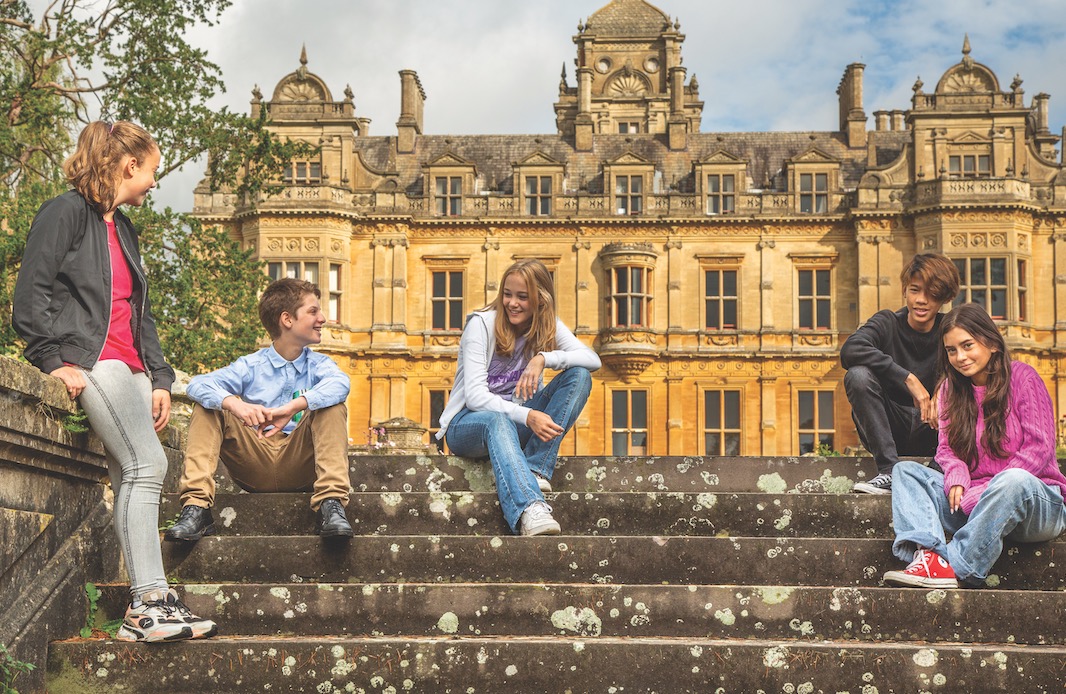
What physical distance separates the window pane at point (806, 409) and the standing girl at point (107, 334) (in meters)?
27.4

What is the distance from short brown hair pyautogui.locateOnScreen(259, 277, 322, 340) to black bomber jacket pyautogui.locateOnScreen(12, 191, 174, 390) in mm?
1273

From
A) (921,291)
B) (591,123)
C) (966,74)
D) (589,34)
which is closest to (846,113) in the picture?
(966,74)

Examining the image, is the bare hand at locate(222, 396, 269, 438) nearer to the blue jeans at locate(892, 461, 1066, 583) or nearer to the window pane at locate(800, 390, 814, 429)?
the blue jeans at locate(892, 461, 1066, 583)

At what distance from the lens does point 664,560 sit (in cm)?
484

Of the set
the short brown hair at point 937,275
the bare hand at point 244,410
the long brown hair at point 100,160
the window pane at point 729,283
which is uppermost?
the window pane at point 729,283

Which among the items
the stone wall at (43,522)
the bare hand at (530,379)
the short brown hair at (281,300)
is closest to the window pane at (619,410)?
the bare hand at (530,379)

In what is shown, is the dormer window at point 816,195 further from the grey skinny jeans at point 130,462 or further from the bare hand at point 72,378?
the bare hand at point 72,378

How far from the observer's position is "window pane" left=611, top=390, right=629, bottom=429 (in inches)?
1212

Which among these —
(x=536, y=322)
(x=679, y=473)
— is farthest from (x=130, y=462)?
(x=679, y=473)

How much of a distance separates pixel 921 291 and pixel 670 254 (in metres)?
25.0

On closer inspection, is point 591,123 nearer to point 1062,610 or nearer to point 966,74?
point 966,74

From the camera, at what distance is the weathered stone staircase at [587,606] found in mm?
4168

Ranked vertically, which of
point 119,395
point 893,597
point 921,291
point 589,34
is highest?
point 589,34

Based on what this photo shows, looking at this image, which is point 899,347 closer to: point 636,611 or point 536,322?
point 536,322
